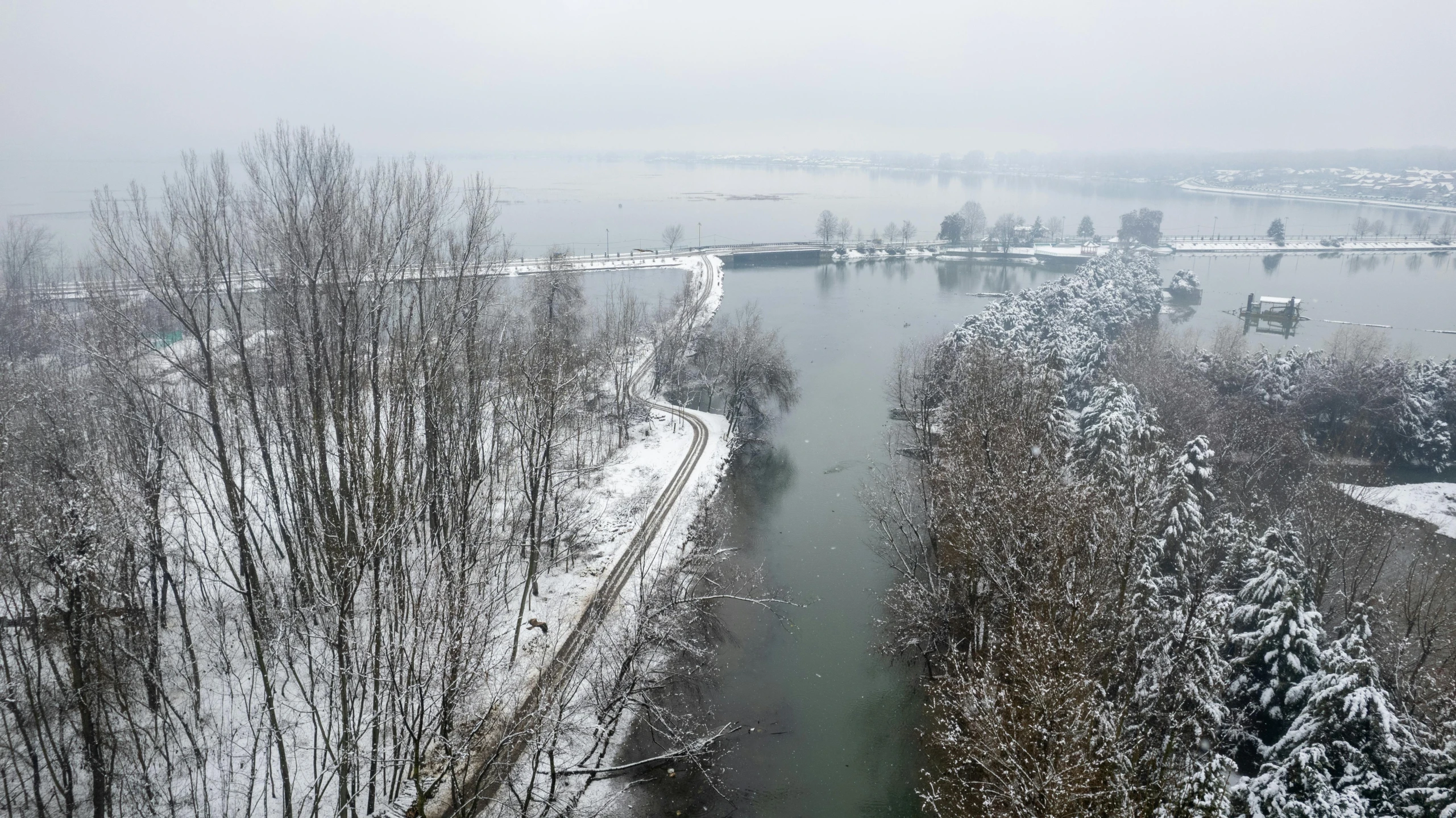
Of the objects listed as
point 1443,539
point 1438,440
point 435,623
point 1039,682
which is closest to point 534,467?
point 435,623

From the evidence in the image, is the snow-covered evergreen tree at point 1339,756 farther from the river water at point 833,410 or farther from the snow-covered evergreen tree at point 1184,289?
the snow-covered evergreen tree at point 1184,289

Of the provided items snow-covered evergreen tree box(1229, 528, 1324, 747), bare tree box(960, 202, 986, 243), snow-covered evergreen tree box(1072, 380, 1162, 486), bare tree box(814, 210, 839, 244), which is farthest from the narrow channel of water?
bare tree box(960, 202, 986, 243)

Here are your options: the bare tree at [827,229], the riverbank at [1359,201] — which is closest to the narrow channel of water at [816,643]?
the bare tree at [827,229]

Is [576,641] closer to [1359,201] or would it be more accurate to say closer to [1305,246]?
[1305,246]

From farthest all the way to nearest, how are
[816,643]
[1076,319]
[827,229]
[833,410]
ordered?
[827,229] < [1076,319] < [833,410] < [816,643]

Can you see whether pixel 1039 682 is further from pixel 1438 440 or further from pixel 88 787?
pixel 1438 440

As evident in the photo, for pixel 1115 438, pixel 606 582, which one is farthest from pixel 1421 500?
pixel 606 582
